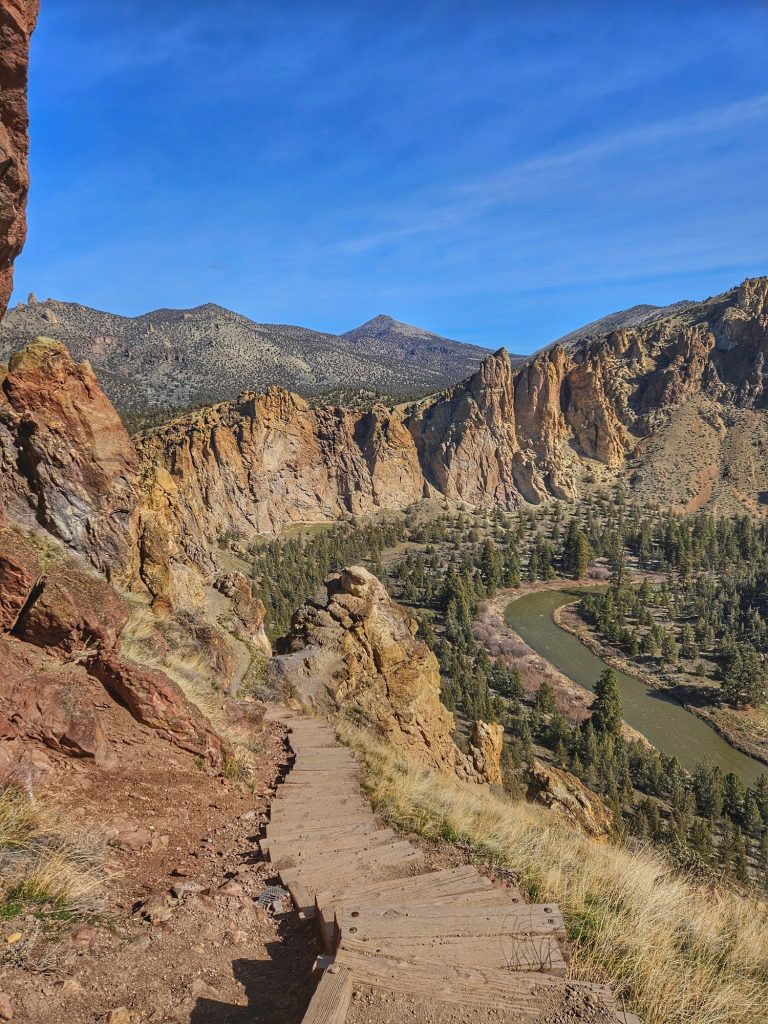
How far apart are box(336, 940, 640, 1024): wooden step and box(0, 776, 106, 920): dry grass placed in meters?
2.05

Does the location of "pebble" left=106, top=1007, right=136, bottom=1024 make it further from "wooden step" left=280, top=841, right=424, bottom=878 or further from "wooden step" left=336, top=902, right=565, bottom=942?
"wooden step" left=280, top=841, right=424, bottom=878

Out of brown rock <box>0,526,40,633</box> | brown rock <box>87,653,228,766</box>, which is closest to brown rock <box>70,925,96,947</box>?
brown rock <box>87,653,228,766</box>

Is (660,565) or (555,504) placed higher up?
(555,504)

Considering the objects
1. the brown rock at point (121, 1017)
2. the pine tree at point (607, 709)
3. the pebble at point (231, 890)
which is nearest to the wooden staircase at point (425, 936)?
the pebble at point (231, 890)

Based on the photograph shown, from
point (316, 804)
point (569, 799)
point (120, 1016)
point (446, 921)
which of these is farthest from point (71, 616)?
point (569, 799)

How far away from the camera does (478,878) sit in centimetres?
Answer: 441

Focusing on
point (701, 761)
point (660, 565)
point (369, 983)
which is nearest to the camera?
point (369, 983)

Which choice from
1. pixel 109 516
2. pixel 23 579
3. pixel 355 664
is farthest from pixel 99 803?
pixel 355 664

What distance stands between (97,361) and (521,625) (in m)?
148

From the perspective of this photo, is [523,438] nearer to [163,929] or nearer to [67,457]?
[67,457]

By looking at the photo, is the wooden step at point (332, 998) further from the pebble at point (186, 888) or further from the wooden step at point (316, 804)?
the wooden step at point (316, 804)

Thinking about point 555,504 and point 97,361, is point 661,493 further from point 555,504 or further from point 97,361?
point 97,361

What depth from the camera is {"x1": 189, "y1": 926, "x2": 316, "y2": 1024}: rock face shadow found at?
3.29 m

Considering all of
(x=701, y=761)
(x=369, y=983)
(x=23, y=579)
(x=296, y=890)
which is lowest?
(x=701, y=761)
